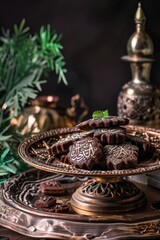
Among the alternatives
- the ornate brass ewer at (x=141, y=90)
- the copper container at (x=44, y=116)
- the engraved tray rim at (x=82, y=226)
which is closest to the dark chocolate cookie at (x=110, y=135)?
the engraved tray rim at (x=82, y=226)

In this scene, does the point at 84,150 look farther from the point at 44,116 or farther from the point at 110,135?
the point at 44,116

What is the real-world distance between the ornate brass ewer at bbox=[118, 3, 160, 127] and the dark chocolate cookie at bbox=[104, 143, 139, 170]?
422mm

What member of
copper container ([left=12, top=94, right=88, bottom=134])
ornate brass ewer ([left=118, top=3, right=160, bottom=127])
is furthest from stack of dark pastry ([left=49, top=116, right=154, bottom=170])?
copper container ([left=12, top=94, right=88, bottom=134])

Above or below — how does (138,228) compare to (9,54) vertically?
below

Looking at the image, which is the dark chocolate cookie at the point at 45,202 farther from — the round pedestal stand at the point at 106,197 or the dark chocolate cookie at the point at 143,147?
the dark chocolate cookie at the point at 143,147

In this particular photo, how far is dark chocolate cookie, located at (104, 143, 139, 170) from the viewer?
1.06 metres

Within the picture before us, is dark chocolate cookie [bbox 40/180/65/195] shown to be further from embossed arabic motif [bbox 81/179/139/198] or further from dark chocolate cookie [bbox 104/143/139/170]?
dark chocolate cookie [bbox 104/143/139/170]

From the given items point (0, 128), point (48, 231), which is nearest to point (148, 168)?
point (48, 231)

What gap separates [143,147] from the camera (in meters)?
1.13

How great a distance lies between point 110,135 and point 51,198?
0.17 metres

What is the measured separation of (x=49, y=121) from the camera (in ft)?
5.41

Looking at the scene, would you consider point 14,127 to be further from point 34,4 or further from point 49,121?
point 34,4

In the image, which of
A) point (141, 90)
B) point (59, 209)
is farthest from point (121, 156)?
point (141, 90)

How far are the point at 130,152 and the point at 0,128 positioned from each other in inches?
16.4
